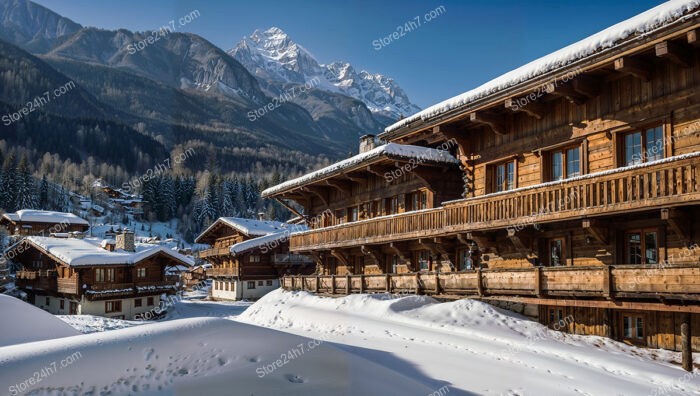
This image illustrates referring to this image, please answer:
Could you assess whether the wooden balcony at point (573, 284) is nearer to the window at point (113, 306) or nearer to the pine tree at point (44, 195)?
the window at point (113, 306)

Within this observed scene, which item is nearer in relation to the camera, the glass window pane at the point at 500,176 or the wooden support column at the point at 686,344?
the wooden support column at the point at 686,344

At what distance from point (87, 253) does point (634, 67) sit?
3997 cm

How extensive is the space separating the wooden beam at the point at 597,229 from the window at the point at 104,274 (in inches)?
1500

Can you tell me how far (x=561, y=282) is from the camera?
48.3ft

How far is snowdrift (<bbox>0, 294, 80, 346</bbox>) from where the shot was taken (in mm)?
15172

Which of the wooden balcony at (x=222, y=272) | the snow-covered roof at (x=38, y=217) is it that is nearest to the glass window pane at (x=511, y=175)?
the wooden balcony at (x=222, y=272)

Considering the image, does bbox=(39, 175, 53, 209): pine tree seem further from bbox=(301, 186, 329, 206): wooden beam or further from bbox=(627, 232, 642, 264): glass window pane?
bbox=(627, 232, 642, 264): glass window pane

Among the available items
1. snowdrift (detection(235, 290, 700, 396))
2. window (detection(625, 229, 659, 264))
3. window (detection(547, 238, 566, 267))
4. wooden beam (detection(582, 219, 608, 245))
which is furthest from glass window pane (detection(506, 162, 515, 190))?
window (detection(625, 229, 659, 264))

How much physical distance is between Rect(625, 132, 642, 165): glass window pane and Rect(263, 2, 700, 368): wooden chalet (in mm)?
34

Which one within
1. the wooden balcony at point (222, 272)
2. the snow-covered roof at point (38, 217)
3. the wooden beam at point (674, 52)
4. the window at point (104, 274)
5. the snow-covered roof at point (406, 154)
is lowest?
the wooden balcony at point (222, 272)

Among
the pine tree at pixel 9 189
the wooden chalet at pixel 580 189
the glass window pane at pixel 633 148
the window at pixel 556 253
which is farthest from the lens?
the pine tree at pixel 9 189

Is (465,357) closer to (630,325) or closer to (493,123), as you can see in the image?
(630,325)

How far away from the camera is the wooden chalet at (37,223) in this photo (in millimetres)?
73438

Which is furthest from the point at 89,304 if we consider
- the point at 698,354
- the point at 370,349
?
the point at 698,354
